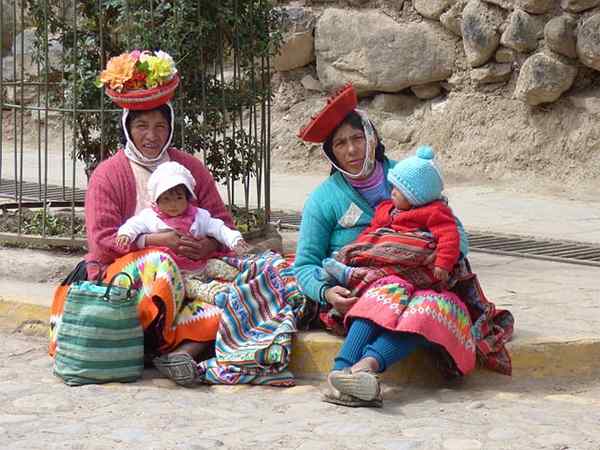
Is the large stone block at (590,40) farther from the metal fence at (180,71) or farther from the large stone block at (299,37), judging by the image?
the metal fence at (180,71)

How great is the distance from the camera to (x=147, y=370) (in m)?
4.98

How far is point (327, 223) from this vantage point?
4910 mm

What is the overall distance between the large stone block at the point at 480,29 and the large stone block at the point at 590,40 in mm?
813

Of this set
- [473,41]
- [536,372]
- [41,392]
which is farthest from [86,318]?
[473,41]

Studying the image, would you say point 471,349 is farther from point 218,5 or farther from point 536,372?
point 218,5

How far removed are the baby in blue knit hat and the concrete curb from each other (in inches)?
12.6

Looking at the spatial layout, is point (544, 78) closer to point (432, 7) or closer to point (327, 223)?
point (432, 7)

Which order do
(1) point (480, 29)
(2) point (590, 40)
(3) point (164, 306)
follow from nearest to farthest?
(3) point (164, 306) < (2) point (590, 40) < (1) point (480, 29)

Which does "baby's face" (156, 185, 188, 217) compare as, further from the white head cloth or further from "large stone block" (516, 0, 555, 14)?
"large stone block" (516, 0, 555, 14)

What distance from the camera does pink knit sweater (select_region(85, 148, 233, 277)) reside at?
5.04m

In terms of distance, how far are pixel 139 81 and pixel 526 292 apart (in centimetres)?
222

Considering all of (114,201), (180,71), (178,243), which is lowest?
(178,243)

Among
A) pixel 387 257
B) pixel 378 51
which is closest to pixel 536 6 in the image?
pixel 378 51

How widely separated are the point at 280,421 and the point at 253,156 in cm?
274
